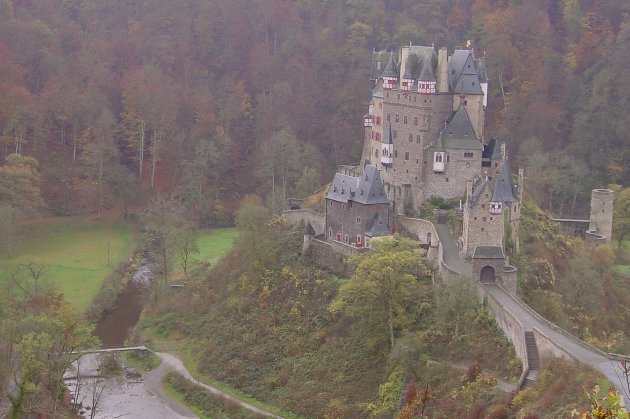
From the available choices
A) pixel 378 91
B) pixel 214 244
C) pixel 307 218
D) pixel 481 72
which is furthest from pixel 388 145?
pixel 214 244

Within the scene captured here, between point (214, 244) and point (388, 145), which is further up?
point (388, 145)

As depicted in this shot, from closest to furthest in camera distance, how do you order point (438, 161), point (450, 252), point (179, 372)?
point (450, 252)
point (179, 372)
point (438, 161)

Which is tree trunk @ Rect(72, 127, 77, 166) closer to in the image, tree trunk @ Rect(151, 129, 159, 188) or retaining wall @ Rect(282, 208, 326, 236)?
tree trunk @ Rect(151, 129, 159, 188)

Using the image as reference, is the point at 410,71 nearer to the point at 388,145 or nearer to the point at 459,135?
the point at 388,145

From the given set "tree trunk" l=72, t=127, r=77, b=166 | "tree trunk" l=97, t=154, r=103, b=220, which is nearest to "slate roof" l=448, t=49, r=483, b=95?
"tree trunk" l=97, t=154, r=103, b=220

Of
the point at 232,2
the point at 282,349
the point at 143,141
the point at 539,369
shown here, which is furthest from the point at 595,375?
the point at 232,2

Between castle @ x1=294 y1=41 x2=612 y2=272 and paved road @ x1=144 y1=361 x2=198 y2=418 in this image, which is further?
castle @ x1=294 y1=41 x2=612 y2=272
